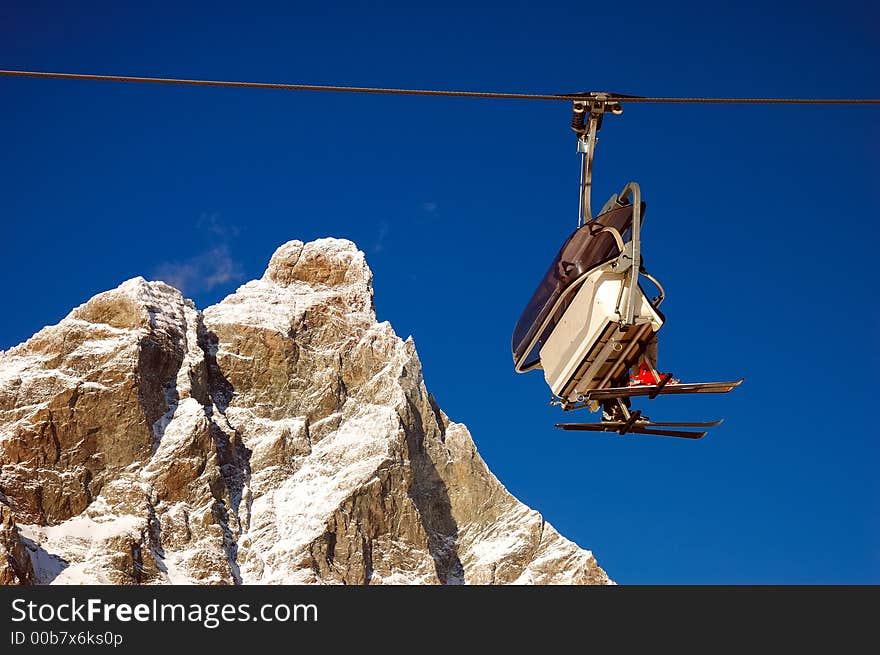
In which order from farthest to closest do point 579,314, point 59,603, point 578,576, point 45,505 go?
point 578,576 → point 45,505 → point 59,603 → point 579,314

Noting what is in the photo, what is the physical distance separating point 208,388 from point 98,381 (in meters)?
24.6

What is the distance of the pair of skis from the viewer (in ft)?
33.6

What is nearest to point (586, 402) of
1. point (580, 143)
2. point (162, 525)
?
point (580, 143)

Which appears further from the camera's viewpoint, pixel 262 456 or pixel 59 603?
pixel 262 456

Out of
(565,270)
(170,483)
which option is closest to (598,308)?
(565,270)

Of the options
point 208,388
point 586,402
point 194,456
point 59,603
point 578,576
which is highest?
point 208,388

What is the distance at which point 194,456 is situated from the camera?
17712 cm

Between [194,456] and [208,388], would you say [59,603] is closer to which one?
[194,456]

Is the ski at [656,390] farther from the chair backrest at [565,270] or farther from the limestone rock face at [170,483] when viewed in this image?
the limestone rock face at [170,483]

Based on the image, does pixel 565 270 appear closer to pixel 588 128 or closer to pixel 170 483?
pixel 588 128

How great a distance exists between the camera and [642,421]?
10602mm

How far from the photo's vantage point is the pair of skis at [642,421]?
10234mm

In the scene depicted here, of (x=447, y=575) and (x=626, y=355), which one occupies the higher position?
(x=447, y=575)

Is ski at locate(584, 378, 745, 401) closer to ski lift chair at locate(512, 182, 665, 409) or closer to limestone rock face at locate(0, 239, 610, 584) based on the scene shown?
ski lift chair at locate(512, 182, 665, 409)
